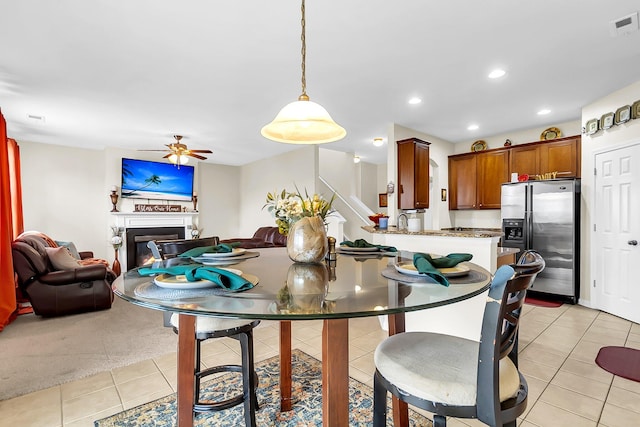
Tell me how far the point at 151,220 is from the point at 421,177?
554 centimetres

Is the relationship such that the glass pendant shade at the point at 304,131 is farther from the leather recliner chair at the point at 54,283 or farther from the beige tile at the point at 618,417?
the leather recliner chair at the point at 54,283

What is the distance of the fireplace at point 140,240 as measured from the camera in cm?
632

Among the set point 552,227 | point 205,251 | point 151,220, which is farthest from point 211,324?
point 151,220

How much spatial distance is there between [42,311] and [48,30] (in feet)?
9.66

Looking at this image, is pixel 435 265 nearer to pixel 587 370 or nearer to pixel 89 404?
pixel 587 370

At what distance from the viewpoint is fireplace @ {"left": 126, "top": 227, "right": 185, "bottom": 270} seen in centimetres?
632

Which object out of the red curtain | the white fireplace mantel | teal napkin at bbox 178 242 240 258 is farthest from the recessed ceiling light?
the white fireplace mantel

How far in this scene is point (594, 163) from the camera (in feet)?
12.4

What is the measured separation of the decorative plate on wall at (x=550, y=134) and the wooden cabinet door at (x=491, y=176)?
501mm

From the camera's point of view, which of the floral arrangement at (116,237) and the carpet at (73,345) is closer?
the carpet at (73,345)

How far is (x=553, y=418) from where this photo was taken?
5.65 feet

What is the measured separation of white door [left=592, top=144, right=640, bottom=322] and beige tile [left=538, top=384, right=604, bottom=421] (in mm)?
2163

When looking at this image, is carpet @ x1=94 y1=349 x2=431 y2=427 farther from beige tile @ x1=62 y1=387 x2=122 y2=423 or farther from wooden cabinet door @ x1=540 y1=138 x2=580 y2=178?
wooden cabinet door @ x1=540 y1=138 x2=580 y2=178

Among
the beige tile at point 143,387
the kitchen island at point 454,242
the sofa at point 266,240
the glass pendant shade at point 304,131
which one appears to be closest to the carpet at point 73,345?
the beige tile at point 143,387
